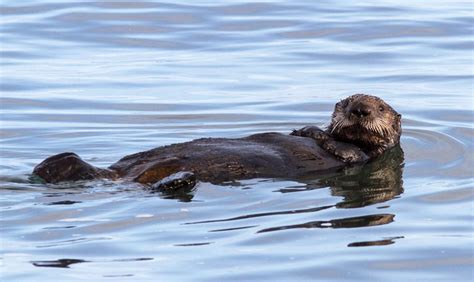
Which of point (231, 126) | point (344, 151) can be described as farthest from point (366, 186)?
point (231, 126)

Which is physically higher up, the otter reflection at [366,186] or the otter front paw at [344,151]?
the otter front paw at [344,151]

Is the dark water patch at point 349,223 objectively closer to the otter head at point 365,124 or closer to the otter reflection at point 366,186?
the otter reflection at point 366,186

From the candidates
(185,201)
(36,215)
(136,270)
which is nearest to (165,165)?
(185,201)

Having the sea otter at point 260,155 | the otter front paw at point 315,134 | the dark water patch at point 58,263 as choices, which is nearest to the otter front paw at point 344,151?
the sea otter at point 260,155

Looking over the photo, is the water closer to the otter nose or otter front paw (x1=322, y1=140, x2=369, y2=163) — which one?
otter front paw (x1=322, y1=140, x2=369, y2=163)

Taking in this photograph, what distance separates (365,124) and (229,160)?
131 cm

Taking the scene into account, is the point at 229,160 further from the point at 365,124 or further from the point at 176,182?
the point at 365,124

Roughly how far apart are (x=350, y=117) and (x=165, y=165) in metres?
1.66

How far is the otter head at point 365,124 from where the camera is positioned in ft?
31.7

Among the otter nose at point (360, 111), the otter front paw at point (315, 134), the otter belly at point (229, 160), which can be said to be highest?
the otter nose at point (360, 111)

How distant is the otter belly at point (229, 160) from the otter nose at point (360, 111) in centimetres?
47

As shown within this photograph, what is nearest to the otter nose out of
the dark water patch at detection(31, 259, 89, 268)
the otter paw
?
the otter paw

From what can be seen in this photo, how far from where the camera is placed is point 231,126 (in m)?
11.4

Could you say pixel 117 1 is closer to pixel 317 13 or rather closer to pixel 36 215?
pixel 317 13
